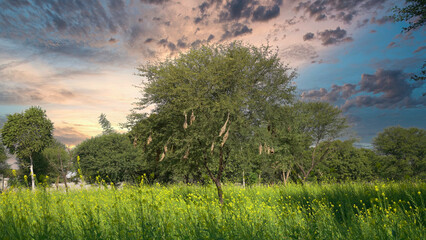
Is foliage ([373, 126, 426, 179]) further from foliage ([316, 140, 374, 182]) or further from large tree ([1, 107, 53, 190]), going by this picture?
large tree ([1, 107, 53, 190])

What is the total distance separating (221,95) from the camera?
1231 cm

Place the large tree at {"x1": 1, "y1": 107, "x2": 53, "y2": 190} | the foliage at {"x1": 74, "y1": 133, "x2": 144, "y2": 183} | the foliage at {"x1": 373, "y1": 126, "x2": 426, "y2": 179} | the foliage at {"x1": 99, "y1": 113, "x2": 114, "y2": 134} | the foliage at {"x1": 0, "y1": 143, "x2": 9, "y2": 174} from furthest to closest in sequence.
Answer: the foliage at {"x1": 99, "y1": 113, "x2": 114, "y2": 134}, the foliage at {"x1": 0, "y1": 143, "x2": 9, "y2": 174}, the foliage at {"x1": 373, "y1": 126, "x2": 426, "y2": 179}, the large tree at {"x1": 1, "y1": 107, "x2": 53, "y2": 190}, the foliage at {"x1": 74, "y1": 133, "x2": 144, "y2": 183}

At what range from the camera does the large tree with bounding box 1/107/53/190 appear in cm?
3931

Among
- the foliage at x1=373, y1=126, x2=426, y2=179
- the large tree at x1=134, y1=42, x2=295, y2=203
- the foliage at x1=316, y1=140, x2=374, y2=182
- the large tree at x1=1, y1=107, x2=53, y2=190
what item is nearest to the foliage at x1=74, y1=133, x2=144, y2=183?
the large tree at x1=1, y1=107, x2=53, y2=190

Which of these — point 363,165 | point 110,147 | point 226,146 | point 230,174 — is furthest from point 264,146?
point 363,165

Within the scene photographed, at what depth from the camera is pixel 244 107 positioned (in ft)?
40.2

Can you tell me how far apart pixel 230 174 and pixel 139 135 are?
72.4 ft

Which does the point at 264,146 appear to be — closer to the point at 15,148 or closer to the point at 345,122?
the point at 345,122

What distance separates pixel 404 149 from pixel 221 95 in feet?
154

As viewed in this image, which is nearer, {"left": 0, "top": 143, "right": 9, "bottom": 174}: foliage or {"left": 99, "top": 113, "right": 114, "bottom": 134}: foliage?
{"left": 0, "top": 143, "right": 9, "bottom": 174}: foliage

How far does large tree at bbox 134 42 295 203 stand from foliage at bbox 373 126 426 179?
42.3m

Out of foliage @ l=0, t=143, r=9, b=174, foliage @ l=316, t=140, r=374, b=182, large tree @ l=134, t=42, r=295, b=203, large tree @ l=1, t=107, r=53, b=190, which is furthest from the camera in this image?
foliage @ l=316, t=140, r=374, b=182

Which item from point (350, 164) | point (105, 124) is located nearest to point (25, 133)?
point (105, 124)

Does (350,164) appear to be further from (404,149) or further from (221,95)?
(221,95)
